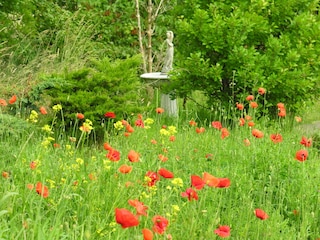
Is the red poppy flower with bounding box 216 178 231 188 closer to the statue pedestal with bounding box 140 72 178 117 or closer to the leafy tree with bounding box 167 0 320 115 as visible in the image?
the leafy tree with bounding box 167 0 320 115

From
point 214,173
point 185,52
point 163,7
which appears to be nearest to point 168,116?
point 185,52

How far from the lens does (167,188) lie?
3201 mm

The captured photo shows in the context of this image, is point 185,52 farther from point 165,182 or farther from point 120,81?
point 165,182

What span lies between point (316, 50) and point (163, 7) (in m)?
4.71

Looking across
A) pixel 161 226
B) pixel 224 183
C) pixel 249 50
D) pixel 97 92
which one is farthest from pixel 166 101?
pixel 161 226

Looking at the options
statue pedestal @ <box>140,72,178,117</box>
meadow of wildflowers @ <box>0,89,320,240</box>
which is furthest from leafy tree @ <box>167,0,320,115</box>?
meadow of wildflowers @ <box>0,89,320,240</box>

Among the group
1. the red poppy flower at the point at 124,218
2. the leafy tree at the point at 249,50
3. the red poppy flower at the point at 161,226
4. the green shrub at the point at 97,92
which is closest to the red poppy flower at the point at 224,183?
the red poppy flower at the point at 161,226

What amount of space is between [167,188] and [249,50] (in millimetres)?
4063

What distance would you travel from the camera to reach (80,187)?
3531mm

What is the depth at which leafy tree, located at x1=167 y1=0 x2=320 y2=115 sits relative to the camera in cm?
693

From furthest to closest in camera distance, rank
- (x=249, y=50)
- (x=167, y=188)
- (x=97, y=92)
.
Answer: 1. (x=249, y=50)
2. (x=97, y=92)
3. (x=167, y=188)

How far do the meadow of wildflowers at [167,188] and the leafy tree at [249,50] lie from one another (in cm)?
138

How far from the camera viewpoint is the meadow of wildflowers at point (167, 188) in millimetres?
2944

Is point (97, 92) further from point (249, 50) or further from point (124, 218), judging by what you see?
point (124, 218)
